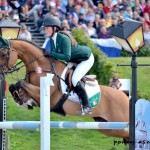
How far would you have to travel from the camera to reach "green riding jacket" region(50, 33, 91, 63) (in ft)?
38.0

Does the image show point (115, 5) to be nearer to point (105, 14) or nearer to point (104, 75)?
point (105, 14)

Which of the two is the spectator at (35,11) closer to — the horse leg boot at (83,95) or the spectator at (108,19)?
the spectator at (108,19)

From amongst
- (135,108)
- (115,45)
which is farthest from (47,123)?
(115,45)

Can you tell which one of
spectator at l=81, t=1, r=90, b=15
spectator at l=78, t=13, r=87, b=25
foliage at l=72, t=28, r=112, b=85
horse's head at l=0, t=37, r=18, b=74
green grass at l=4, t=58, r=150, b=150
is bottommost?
green grass at l=4, t=58, r=150, b=150

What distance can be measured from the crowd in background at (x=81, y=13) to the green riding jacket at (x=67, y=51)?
7.23 meters

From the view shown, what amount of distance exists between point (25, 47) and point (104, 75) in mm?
5144

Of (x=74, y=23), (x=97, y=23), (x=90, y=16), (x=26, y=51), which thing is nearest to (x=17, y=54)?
(x=26, y=51)

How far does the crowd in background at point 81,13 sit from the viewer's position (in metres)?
20.5

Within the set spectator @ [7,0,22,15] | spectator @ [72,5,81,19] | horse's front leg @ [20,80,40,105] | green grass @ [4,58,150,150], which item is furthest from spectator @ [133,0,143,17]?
horse's front leg @ [20,80,40,105]

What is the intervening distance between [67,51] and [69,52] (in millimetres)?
45

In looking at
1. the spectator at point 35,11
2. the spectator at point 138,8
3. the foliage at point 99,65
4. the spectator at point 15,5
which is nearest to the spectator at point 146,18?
the spectator at point 138,8

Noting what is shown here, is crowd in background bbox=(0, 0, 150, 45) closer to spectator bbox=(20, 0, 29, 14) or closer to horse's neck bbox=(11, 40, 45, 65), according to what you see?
spectator bbox=(20, 0, 29, 14)

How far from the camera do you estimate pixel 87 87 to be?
12039 mm

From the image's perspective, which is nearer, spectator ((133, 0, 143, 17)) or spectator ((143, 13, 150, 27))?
spectator ((143, 13, 150, 27))
